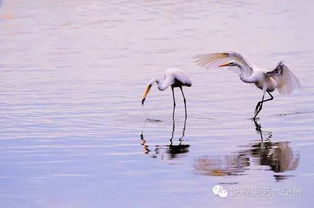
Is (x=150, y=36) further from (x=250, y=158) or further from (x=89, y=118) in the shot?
→ (x=250, y=158)

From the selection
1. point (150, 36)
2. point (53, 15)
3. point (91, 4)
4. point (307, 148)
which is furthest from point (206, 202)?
point (91, 4)

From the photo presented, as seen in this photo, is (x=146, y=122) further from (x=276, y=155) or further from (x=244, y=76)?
(x=276, y=155)

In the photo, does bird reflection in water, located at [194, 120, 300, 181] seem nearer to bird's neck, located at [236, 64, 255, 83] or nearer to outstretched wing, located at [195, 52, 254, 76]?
bird's neck, located at [236, 64, 255, 83]

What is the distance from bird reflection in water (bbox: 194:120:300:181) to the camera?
11.8 meters

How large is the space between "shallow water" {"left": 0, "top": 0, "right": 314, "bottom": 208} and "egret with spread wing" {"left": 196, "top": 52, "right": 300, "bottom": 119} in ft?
1.18

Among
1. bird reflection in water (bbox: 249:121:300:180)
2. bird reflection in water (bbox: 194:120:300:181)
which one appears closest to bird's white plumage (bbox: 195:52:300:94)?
bird reflection in water (bbox: 249:121:300:180)

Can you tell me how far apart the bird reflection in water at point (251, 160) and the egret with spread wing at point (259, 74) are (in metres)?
2.85

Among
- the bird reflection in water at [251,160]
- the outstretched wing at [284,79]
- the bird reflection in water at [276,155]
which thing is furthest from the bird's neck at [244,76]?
the bird reflection in water at [251,160]

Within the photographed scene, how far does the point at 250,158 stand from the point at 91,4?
31642mm

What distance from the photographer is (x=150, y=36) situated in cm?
2956

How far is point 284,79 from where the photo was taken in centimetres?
1673

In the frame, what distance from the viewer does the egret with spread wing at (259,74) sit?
1655 cm

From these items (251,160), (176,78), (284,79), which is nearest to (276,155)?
(251,160)

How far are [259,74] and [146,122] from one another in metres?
2.58
